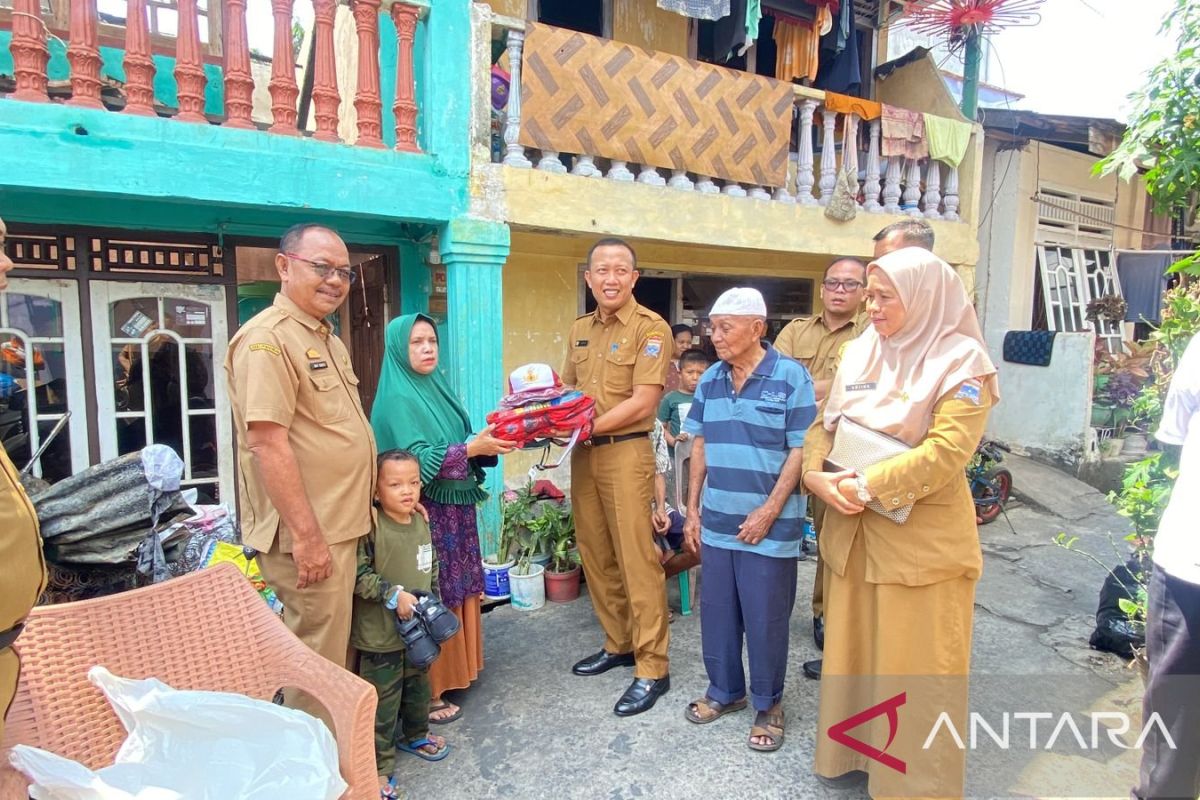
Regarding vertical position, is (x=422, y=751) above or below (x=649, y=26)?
below

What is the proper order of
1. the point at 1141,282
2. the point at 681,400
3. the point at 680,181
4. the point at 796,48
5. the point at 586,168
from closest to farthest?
the point at 681,400 → the point at 586,168 → the point at 680,181 → the point at 796,48 → the point at 1141,282

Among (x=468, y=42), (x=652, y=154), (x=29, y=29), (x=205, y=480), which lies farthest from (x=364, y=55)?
(x=205, y=480)

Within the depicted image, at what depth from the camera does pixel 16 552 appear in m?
1.31

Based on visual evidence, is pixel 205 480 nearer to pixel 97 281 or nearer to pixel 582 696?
pixel 97 281

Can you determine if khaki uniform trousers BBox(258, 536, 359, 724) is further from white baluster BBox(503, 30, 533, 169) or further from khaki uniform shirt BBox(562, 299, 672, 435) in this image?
white baluster BBox(503, 30, 533, 169)

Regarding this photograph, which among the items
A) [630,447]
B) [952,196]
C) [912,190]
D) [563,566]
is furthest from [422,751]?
[952,196]

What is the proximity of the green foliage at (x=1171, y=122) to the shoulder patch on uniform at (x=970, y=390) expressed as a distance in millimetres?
1552

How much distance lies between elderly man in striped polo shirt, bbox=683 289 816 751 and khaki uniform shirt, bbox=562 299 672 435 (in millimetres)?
333

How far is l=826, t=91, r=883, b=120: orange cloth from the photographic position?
5551 mm

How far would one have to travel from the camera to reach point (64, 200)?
398 cm

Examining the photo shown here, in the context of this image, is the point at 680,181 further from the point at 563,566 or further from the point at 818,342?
the point at 563,566

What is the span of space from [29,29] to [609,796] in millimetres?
4218

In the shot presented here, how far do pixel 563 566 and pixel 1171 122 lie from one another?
3508mm

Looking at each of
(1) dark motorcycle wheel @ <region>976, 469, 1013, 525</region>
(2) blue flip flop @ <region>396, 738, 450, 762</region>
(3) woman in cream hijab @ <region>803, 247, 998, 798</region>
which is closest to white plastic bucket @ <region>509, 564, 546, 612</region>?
(2) blue flip flop @ <region>396, 738, 450, 762</region>
